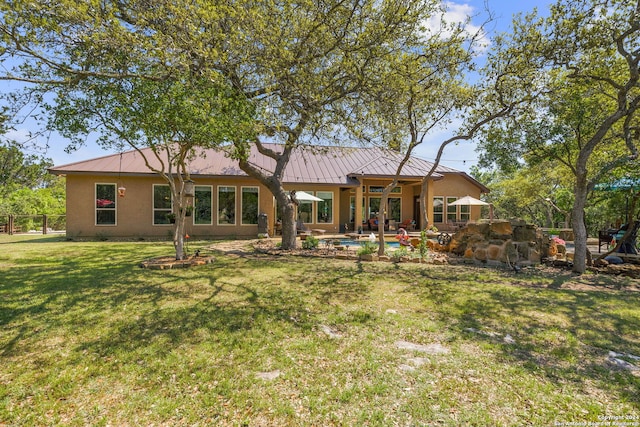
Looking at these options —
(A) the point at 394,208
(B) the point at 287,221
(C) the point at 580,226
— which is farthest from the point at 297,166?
(C) the point at 580,226

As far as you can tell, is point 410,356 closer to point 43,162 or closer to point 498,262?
point 498,262

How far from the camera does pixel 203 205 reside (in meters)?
15.2

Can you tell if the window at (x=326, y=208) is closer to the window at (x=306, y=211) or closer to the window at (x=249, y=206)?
the window at (x=306, y=211)

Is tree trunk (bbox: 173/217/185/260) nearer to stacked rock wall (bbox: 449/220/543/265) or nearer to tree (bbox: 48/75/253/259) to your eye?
tree (bbox: 48/75/253/259)

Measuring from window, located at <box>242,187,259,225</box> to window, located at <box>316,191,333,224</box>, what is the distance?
3363mm

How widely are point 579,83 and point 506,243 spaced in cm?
430

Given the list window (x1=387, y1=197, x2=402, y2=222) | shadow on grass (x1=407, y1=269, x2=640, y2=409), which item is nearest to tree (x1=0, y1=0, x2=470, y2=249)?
shadow on grass (x1=407, y1=269, x2=640, y2=409)

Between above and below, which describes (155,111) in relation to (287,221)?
above

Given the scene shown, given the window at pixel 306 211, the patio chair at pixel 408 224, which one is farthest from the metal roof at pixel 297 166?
the patio chair at pixel 408 224

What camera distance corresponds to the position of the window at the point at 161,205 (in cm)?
1467

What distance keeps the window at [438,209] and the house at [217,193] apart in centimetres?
8

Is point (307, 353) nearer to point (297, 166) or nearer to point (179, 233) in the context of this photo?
point (179, 233)

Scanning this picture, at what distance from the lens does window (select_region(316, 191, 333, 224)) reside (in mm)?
16969

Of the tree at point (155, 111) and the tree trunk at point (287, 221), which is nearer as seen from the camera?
the tree at point (155, 111)
